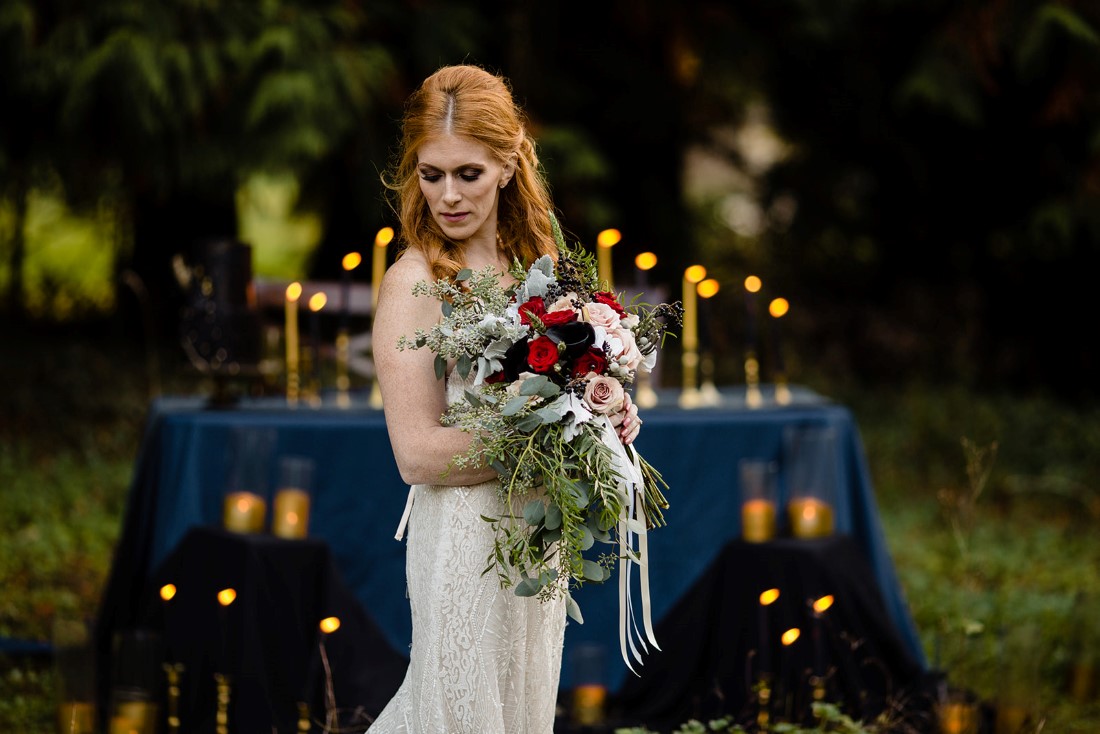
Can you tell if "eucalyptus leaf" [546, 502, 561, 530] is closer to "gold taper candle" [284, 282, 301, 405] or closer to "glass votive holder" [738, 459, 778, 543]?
"glass votive holder" [738, 459, 778, 543]

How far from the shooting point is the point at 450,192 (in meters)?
2.54

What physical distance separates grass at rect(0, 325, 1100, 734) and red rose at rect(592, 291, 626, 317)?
6.18 ft

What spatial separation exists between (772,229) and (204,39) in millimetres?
5514

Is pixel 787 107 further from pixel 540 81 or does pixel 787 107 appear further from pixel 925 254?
pixel 540 81

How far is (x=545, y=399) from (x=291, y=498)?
2.29 metres

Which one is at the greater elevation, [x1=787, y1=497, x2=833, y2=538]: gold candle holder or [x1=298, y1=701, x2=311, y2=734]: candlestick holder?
[x1=787, y1=497, x2=833, y2=538]: gold candle holder

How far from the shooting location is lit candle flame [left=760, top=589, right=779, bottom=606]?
4.49 m

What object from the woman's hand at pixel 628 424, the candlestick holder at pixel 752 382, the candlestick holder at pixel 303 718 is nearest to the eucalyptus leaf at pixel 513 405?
the woman's hand at pixel 628 424

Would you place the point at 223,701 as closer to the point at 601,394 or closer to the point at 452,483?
the point at 452,483

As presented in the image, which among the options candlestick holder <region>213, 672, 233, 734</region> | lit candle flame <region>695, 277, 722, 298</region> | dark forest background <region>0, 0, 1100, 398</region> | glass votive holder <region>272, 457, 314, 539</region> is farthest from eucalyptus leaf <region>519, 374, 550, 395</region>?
dark forest background <region>0, 0, 1100, 398</region>

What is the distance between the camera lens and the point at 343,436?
464cm

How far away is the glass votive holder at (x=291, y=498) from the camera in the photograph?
4.45 m

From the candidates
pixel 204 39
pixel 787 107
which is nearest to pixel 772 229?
pixel 787 107

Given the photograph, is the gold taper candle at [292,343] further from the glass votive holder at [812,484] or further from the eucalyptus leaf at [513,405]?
the eucalyptus leaf at [513,405]
